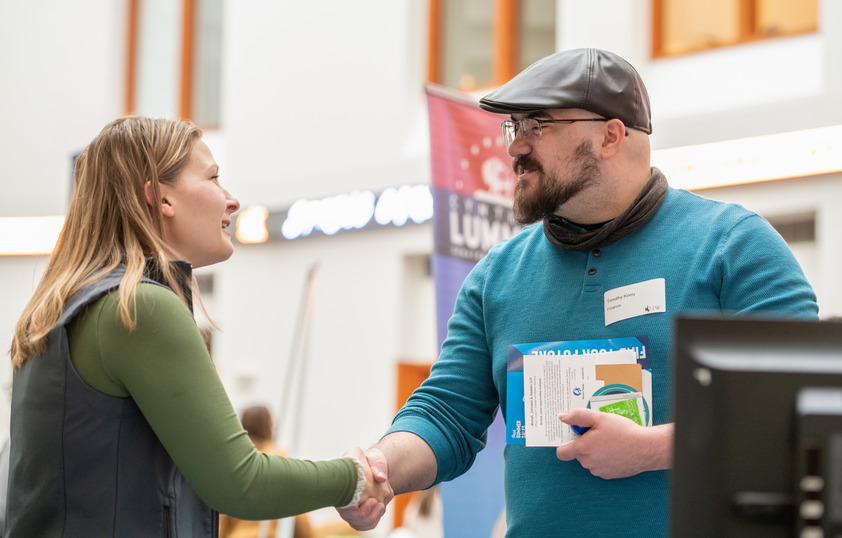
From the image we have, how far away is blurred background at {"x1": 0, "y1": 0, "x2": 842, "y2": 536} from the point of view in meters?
6.50

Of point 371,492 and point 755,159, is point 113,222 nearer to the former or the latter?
point 371,492

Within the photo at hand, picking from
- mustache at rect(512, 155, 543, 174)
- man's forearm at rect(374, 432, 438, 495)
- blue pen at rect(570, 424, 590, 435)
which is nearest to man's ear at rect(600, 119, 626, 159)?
mustache at rect(512, 155, 543, 174)

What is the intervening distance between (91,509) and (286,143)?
7.88 meters

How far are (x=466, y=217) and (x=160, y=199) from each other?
222 centimetres

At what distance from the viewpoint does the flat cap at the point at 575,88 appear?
205 centimetres

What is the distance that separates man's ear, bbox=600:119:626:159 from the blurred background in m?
4.37

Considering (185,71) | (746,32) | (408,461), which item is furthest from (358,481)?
(185,71)

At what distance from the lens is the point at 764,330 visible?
41.4 inches

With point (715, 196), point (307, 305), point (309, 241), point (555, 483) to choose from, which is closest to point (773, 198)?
point (715, 196)

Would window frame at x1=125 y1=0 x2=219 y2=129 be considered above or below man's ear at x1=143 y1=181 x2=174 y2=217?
above

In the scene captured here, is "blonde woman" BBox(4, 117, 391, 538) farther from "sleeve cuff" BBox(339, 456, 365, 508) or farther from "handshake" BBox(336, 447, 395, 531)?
"handshake" BBox(336, 447, 395, 531)

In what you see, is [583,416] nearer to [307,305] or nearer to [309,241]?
[307,305]

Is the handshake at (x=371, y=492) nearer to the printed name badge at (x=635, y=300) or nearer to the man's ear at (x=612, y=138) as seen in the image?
the printed name badge at (x=635, y=300)

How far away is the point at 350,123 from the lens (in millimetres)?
8859
